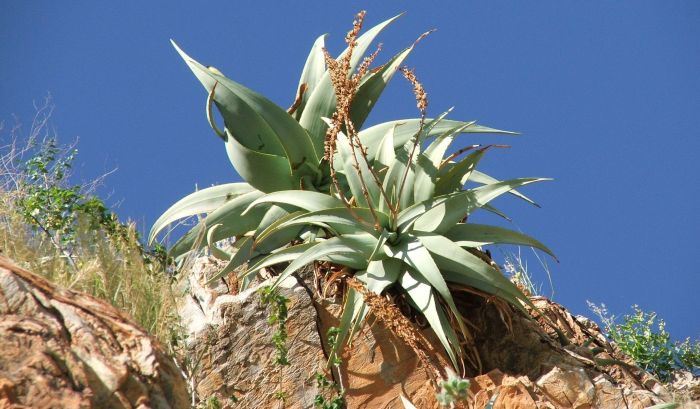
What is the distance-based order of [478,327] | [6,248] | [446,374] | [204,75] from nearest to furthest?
[6,248] → [446,374] → [478,327] → [204,75]

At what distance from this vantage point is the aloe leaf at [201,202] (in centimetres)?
620

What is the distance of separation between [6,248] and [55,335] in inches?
71.7

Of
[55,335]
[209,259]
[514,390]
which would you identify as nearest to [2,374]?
[55,335]

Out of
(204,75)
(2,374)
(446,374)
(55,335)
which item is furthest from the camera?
(204,75)

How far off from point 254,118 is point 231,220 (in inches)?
23.8

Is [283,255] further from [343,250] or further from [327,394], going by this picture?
[327,394]

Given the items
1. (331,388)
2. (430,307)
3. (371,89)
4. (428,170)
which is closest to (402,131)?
(371,89)

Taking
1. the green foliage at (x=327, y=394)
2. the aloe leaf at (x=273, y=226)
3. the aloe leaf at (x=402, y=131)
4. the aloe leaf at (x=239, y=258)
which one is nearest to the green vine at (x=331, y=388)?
the green foliage at (x=327, y=394)

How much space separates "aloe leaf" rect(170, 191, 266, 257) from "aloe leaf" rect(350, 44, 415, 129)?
2.49 feet

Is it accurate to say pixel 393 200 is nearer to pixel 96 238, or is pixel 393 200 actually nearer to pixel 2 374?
pixel 96 238

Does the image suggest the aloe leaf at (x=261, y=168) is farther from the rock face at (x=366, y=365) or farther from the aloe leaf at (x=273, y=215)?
the rock face at (x=366, y=365)

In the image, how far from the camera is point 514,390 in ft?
15.9

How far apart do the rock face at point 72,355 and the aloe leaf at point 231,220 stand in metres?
2.37

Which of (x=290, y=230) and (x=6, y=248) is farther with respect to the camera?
(x=290, y=230)
